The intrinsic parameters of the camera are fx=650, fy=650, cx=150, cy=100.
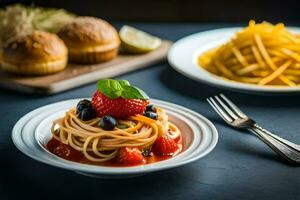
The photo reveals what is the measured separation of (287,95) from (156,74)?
0.63m

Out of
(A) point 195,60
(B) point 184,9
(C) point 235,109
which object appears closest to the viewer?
(C) point 235,109

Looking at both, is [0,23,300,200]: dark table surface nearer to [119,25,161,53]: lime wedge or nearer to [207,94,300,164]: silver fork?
[207,94,300,164]: silver fork

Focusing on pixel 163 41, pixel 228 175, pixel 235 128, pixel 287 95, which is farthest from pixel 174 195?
pixel 163 41

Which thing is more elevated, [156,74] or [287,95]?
[287,95]

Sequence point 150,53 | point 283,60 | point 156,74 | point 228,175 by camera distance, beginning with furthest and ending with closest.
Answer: point 150,53
point 156,74
point 283,60
point 228,175

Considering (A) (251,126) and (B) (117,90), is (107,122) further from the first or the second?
(A) (251,126)

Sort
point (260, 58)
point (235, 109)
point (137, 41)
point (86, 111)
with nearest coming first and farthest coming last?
point (86, 111) → point (235, 109) → point (260, 58) → point (137, 41)

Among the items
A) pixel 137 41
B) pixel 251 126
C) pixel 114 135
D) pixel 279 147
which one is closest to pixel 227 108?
pixel 251 126

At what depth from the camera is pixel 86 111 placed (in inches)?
77.0

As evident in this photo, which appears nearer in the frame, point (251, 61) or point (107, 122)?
point (107, 122)

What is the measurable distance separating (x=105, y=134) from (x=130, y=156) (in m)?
0.11

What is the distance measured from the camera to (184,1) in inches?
175

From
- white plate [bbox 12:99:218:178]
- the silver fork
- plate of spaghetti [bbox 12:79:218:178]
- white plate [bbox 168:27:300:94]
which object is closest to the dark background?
white plate [bbox 168:27:300:94]

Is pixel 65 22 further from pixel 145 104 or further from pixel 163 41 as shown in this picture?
pixel 145 104
